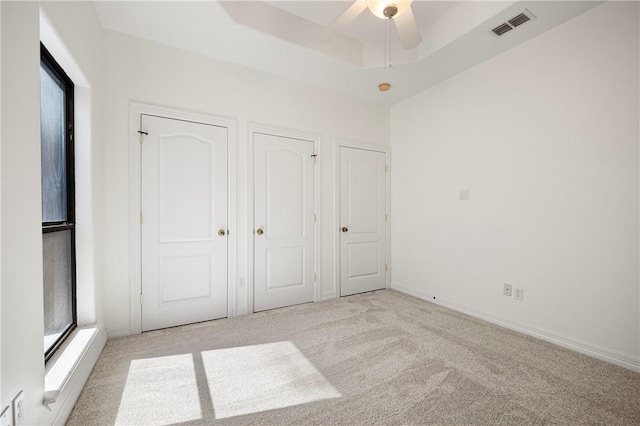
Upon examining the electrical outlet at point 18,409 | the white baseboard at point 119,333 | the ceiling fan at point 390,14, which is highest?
the ceiling fan at point 390,14

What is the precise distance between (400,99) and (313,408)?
3773mm

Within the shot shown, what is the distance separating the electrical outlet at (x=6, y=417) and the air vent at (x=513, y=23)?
3779 millimetres

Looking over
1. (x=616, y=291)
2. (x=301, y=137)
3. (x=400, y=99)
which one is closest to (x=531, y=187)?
(x=616, y=291)

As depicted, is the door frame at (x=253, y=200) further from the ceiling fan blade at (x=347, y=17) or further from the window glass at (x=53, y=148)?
the window glass at (x=53, y=148)

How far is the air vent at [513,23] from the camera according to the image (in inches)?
89.4

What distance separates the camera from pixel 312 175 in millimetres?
3527

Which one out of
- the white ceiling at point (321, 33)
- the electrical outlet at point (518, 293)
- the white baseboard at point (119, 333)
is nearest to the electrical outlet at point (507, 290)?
the electrical outlet at point (518, 293)

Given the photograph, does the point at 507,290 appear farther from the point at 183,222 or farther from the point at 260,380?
the point at 183,222

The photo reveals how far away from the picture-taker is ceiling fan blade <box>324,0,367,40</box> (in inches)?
72.7

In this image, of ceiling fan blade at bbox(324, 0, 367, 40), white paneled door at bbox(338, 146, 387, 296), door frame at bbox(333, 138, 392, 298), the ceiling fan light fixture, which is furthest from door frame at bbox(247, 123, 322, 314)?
the ceiling fan light fixture

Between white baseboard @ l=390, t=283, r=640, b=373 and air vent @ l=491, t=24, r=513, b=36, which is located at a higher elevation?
air vent @ l=491, t=24, r=513, b=36

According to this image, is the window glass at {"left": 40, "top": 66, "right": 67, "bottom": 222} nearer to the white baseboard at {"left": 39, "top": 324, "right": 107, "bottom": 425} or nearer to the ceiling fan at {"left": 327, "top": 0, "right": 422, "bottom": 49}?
the white baseboard at {"left": 39, "top": 324, "right": 107, "bottom": 425}

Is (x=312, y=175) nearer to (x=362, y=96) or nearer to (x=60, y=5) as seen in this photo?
(x=362, y=96)

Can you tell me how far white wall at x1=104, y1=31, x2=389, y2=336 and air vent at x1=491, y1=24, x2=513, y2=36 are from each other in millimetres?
1731
